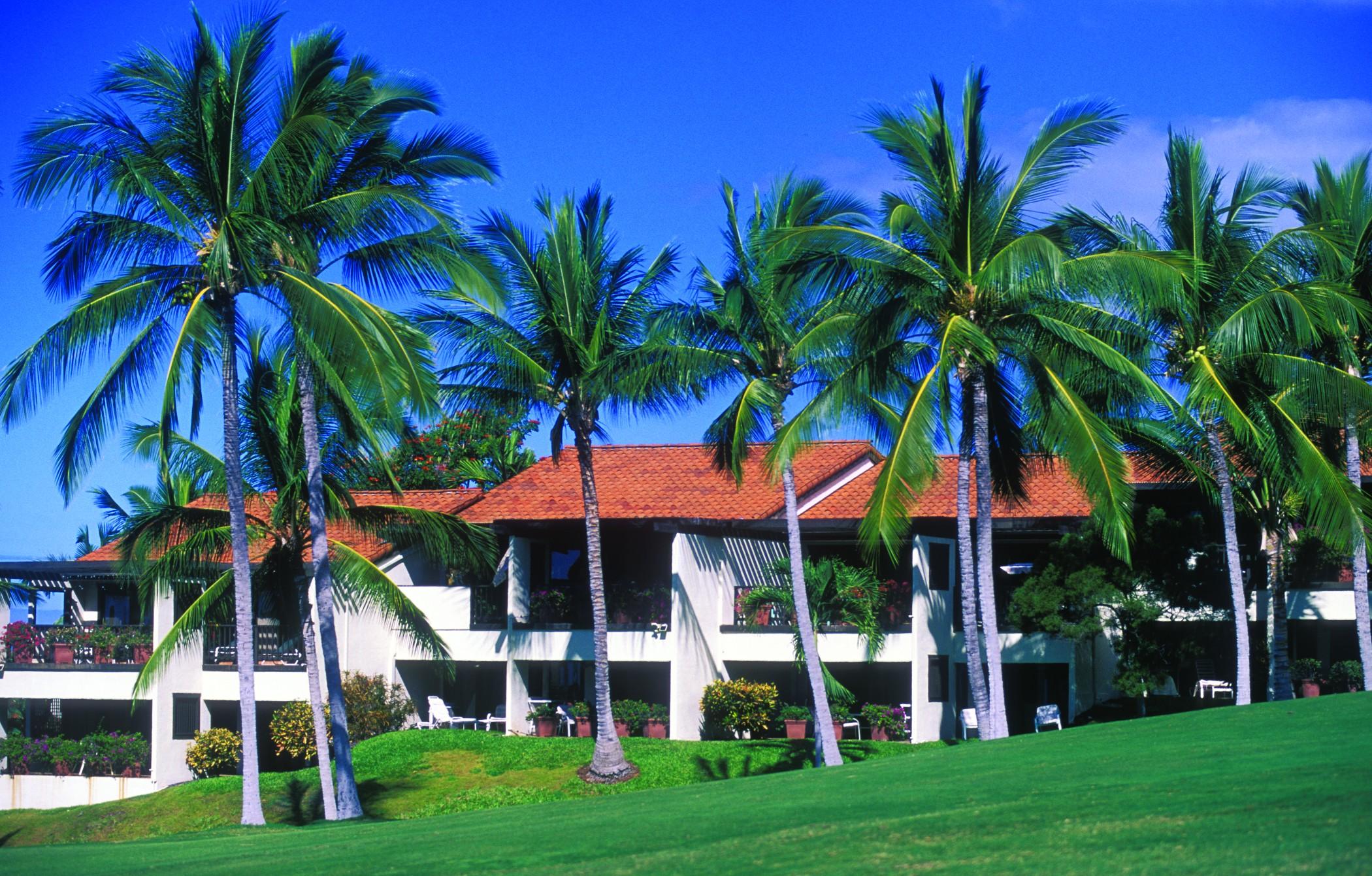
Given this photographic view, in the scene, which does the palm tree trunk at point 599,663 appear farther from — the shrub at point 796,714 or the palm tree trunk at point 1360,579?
the palm tree trunk at point 1360,579

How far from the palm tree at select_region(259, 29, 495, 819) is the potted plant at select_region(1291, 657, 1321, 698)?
19566 mm

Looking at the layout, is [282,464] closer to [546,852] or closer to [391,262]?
[391,262]

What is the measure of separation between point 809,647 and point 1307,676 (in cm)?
1193

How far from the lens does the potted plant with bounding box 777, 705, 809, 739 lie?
29891 millimetres

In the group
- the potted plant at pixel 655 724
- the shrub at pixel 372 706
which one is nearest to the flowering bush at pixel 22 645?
the shrub at pixel 372 706

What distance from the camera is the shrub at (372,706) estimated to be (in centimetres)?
3250

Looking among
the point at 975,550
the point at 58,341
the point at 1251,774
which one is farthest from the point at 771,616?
the point at 1251,774

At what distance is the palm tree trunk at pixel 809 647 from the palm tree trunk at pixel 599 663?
3.73 m

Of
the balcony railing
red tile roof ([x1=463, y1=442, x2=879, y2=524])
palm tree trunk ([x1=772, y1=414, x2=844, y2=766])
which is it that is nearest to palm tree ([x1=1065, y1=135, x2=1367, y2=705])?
palm tree trunk ([x1=772, y1=414, x2=844, y2=766])

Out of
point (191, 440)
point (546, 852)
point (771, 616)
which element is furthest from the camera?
point (771, 616)

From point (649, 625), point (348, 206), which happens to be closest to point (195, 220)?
point (348, 206)

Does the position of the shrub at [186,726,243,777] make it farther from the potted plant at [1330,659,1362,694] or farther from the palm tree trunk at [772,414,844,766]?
the potted plant at [1330,659,1362,694]

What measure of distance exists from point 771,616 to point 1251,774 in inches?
772

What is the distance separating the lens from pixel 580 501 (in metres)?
33.9
